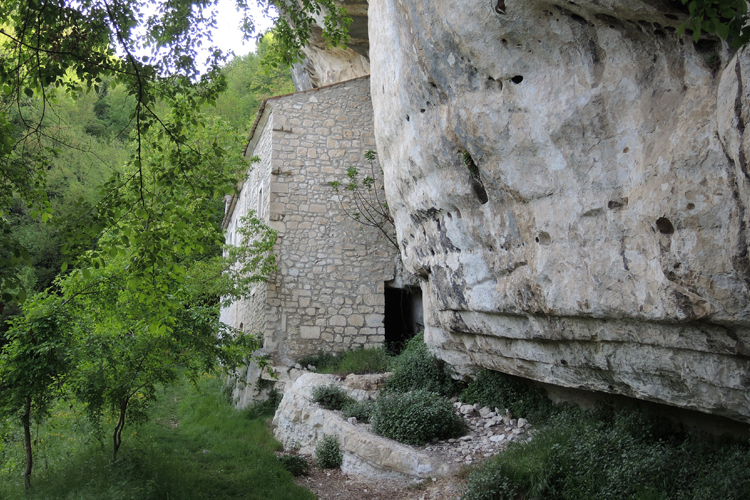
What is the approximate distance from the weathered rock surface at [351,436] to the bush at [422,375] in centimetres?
39

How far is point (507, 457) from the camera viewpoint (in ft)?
15.5

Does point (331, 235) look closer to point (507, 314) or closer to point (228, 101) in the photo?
point (507, 314)

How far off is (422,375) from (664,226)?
484cm

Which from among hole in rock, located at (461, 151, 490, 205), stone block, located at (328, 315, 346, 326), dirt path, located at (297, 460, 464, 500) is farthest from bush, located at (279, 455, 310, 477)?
stone block, located at (328, 315, 346, 326)

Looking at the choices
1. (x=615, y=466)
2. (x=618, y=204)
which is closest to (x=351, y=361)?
(x=615, y=466)

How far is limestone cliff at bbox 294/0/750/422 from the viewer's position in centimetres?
307

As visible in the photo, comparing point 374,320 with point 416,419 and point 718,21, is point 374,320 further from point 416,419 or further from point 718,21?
point 718,21

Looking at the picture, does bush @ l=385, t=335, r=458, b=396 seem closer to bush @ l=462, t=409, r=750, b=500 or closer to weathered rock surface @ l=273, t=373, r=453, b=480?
weathered rock surface @ l=273, t=373, r=453, b=480

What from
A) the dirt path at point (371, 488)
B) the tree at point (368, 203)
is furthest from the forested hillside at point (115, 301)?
the tree at point (368, 203)

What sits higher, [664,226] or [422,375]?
[664,226]

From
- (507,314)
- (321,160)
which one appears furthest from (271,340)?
(507,314)

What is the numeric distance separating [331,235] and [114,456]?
20.1 feet

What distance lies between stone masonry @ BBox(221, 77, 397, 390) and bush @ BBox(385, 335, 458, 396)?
2661 mm

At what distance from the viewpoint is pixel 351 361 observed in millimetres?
9539
